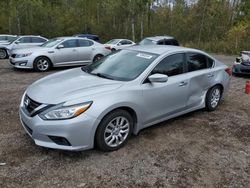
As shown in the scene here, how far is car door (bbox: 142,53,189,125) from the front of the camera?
14.5 ft

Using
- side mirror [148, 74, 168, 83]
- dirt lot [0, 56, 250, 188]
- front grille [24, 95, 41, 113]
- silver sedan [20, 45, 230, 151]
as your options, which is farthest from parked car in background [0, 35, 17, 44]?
side mirror [148, 74, 168, 83]

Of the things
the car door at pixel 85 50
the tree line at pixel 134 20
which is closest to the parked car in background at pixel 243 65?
the car door at pixel 85 50

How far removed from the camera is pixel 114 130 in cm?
407

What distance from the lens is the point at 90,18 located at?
38500 mm

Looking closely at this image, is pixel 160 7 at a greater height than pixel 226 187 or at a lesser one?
greater

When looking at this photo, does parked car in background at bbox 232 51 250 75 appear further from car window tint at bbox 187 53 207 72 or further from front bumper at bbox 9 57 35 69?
front bumper at bbox 9 57 35 69

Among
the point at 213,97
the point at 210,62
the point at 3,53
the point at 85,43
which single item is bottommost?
the point at 3,53

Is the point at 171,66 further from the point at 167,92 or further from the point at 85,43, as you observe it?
the point at 85,43

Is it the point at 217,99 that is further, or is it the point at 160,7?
the point at 160,7

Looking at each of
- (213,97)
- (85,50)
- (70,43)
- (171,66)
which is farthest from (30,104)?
(85,50)

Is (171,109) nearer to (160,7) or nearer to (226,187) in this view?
(226,187)

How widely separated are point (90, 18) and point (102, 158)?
36.6 m

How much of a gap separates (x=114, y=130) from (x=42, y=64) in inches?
303

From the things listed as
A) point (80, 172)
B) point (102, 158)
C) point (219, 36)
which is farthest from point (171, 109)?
point (219, 36)
